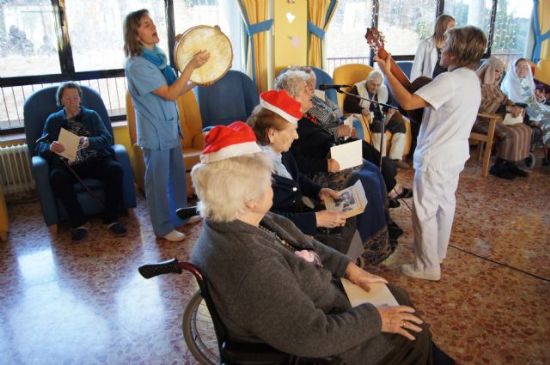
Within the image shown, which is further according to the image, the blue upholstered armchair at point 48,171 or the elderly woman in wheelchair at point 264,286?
the blue upholstered armchair at point 48,171

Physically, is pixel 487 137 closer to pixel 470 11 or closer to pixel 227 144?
pixel 470 11

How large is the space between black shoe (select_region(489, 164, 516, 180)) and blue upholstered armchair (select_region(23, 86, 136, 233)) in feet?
11.3

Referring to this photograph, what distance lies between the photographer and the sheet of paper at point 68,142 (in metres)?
3.17

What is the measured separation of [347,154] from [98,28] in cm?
277

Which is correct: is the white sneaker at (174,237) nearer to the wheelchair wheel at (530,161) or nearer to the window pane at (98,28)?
the window pane at (98,28)

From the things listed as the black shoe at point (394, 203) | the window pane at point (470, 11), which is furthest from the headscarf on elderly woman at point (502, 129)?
the window pane at point (470, 11)

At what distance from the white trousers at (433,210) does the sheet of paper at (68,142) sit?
2.33 metres

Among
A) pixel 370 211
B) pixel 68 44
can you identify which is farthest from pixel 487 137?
pixel 68 44

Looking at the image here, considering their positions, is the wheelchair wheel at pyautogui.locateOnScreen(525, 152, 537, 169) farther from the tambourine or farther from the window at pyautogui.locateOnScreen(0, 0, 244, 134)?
the window at pyautogui.locateOnScreen(0, 0, 244, 134)

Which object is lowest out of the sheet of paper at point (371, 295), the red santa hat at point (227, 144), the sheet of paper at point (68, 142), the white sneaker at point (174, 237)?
the white sneaker at point (174, 237)

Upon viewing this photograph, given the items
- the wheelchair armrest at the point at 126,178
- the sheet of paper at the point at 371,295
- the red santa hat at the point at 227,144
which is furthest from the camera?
the wheelchair armrest at the point at 126,178

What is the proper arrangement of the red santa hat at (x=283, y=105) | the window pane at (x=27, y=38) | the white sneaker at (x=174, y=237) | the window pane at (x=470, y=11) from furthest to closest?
the window pane at (x=470, y=11)
the window pane at (x=27, y=38)
the white sneaker at (x=174, y=237)
the red santa hat at (x=283, y=105)

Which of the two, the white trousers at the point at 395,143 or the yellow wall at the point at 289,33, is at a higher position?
the yellow wall at the point at 289,33

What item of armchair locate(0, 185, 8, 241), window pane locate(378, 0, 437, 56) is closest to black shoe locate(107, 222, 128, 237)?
armchair locate(0, 185, 8, 241)
